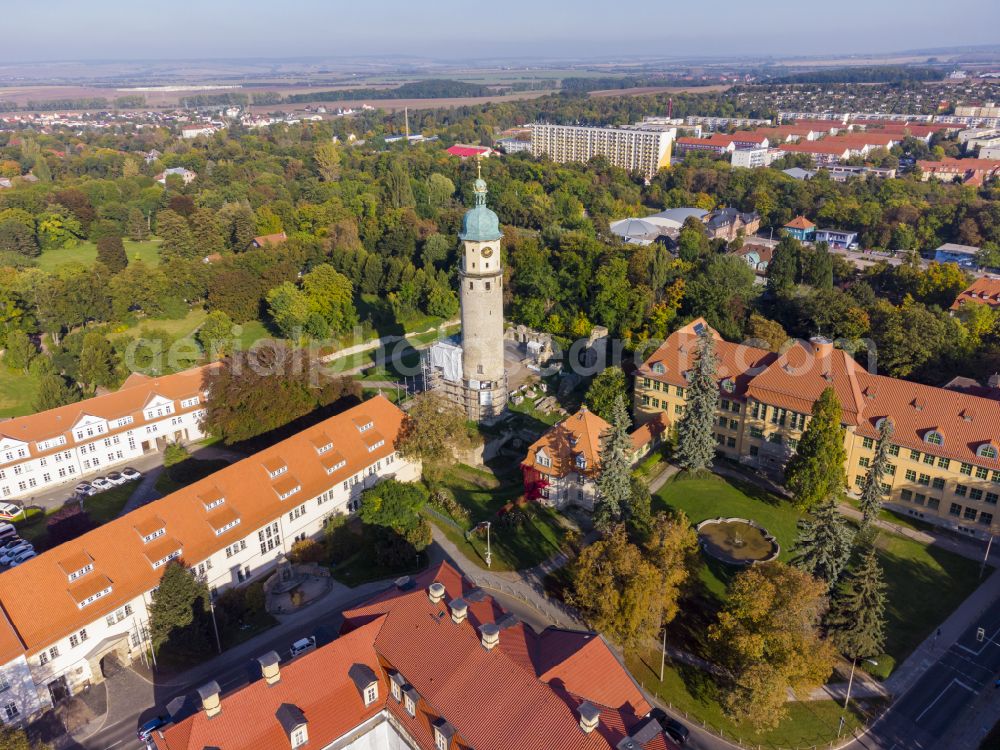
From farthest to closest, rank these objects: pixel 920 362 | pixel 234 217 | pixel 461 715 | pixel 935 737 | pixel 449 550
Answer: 1. pixel 234 217
2. pixel 920 362
3. pixel 449 550
4. pixel 935 737
5. pixel 461 715

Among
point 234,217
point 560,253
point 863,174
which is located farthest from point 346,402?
point 863,174

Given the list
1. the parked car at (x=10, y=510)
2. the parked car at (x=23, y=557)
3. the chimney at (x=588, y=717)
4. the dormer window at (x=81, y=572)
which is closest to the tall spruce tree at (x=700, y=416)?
the chimney at (x=588, y=717)

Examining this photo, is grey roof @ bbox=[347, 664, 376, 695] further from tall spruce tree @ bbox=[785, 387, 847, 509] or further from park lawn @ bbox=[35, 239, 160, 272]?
park lawn @ bbox=[35, 239, 160, 272]

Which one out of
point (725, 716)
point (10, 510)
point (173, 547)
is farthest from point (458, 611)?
point (10, 510)

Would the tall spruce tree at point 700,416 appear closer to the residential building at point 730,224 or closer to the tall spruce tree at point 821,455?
the tall spruce tree at point 821,455

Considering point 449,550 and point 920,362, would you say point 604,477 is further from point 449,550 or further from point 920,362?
point 920,362

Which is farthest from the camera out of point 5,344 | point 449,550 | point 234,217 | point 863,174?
point 863,174

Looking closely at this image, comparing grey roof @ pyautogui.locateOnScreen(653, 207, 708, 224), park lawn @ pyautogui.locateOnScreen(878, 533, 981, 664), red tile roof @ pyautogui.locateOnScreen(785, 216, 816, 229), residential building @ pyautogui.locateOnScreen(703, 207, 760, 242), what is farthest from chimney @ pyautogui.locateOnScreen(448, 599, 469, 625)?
red tile roof @ pyautogui.locateOnScreen(785, 216, 816, 229)
